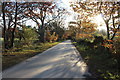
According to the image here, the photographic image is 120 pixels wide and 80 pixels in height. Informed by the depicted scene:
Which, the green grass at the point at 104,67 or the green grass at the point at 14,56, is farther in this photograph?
the green grass at the point at 14,56

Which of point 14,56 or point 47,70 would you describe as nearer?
point 47,70

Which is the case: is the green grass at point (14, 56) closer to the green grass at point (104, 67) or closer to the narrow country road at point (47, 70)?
the narrow country road at point (47, 70)

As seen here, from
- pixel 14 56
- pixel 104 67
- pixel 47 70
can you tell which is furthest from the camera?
pixel 14 56

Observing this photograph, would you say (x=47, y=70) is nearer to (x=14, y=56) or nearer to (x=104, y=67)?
(x=104, y=67)

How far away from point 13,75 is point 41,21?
24.9m

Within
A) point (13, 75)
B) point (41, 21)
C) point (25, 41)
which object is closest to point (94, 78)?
point (13, 75)

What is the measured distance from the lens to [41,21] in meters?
29.2

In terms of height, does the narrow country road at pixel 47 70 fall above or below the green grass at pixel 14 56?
above

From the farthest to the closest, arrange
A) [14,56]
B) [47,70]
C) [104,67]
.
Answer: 1. [14,56]
2. [104,67]
3. [47,70]

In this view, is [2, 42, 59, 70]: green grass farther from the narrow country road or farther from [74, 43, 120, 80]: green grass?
[74, 43, 120, 80]: green grass

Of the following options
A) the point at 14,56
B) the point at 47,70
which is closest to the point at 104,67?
the point at 47,70

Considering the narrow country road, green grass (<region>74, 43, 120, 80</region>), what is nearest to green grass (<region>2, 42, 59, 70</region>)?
the narrow country road

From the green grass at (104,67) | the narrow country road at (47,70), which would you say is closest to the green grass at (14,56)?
the narrow country road at (47,70)

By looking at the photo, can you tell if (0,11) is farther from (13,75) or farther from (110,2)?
(110,2)
